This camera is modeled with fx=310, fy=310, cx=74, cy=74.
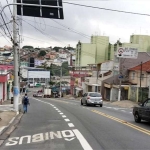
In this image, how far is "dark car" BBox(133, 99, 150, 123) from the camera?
1648cm

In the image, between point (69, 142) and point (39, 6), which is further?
point (39, 6)

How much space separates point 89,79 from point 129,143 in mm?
65307

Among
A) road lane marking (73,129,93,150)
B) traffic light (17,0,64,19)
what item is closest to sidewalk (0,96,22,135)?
road lane marking (73,129,93,150)

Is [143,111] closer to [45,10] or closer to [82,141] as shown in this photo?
[82,141]

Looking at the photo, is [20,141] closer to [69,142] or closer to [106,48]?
[69,142]

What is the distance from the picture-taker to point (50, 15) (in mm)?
15070

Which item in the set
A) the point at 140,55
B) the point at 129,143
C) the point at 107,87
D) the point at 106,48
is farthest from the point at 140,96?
the point at 106,48

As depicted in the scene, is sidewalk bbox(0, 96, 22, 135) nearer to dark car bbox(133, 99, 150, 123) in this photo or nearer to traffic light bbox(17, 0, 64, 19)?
traffic light bbox(17, 0, 64, 19)

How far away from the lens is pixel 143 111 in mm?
17062

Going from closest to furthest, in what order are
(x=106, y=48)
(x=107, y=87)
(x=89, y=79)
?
1. (x=107, y=87)
2. (x=89, y=79)
3. (x=106, y=48)

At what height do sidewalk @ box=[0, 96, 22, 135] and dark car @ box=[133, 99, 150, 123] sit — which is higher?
dark car @ box=[133, 99, 150, 123]

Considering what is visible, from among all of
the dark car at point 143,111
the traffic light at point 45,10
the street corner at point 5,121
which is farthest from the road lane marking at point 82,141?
the traffic light at point 45,10

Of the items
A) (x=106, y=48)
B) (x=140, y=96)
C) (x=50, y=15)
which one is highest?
(x=106, y=48)

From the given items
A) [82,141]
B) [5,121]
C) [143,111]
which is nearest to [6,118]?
[5,121]
